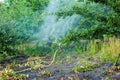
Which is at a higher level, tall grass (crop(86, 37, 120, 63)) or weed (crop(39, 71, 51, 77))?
weed (crop(39, 71, 51, 77))

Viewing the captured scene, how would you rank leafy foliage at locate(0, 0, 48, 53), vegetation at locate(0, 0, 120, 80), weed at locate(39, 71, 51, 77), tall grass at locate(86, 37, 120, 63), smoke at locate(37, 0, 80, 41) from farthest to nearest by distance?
smoke at locate(37, 0, 80, 41), leafy foliage at locate(0, 0, 48, 53), tall grass at locate(86, 37, 120, 63), weed at locate(39, 71, 51, 77), vegetation at locate(0, 0, 120, 80)

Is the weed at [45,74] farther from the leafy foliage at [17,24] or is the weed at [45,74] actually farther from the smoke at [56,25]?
the smoke at [56,25]

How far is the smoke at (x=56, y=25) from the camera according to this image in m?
24.7

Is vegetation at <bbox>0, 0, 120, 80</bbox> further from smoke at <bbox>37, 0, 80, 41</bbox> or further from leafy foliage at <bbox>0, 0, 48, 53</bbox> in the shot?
smoke at <bbox>37, 0, 80, 41</bbox>

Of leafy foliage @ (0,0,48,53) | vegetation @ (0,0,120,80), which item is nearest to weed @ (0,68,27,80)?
vegetation @ (0,0,120,80)

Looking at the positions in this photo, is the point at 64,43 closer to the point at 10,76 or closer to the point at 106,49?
the point at 10,76

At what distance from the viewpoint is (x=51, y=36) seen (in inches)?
981

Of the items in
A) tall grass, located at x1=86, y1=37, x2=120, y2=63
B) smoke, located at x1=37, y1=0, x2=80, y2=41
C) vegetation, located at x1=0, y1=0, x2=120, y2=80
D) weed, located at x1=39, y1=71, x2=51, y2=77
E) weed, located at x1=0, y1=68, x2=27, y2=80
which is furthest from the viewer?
smoke, located at x1=37, y1=0, x2=80, y2=41

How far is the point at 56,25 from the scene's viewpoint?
86.1 ft

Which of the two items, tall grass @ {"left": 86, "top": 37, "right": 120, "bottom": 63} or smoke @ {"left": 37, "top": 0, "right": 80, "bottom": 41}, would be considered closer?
tall grass @ {"left": 86, "top": 37, "right": 120, "bottom": 63}

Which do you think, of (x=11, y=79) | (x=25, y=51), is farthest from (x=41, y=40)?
(x=11, y=79)

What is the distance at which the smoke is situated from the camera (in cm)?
2469

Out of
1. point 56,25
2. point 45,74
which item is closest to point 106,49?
point 45,74

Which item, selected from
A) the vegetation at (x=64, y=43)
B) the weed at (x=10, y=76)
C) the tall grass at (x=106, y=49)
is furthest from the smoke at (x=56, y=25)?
the weed at (x=10, y=76)
